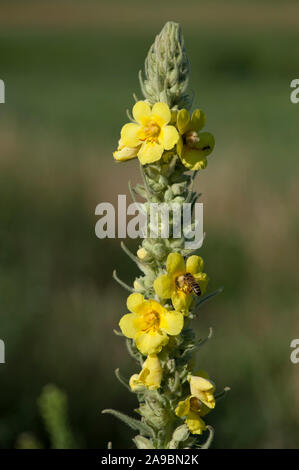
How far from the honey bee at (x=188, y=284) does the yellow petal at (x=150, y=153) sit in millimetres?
392

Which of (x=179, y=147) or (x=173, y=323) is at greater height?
(x=179, y=147)

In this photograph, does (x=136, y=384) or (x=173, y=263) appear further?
(x=136, y=384)

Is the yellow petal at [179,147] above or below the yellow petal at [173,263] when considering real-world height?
above

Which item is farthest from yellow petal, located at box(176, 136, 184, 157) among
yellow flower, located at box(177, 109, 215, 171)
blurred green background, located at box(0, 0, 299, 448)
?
blurred green background, located at box(0, 0, 299, 448)

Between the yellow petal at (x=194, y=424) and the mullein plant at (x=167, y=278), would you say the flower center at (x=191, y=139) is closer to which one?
the mullein plant at (x=167, y=278)

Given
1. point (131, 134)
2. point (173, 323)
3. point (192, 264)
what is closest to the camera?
point (173, 323)

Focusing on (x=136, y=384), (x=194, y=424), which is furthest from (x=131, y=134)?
(x=194, y=424)

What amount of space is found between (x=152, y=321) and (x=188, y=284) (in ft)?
0.54

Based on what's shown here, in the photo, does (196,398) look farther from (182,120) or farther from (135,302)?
(182,120)

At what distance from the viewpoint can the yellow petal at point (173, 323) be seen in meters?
1.70

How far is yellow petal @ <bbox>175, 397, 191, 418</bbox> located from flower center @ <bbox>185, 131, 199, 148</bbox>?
84cm

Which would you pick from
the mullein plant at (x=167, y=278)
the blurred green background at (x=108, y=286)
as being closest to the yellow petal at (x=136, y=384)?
the mullein plant at (x=167, y=278)

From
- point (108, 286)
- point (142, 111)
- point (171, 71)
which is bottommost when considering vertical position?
point (108, 286)

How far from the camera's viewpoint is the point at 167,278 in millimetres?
1741
